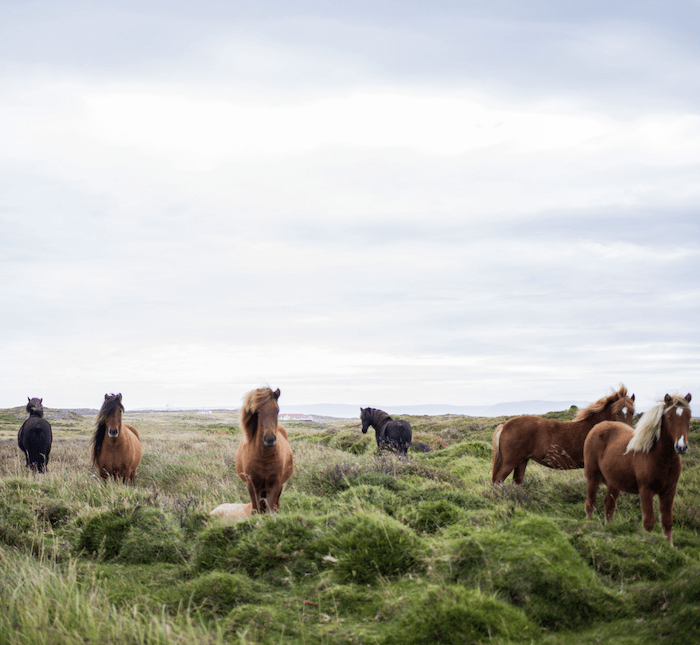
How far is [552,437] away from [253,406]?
6.24 metres

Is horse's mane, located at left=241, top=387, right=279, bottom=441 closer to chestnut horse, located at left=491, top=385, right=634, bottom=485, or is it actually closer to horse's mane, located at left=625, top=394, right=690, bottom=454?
chestnut horse, located at left=491, top=385, right=634, bottom=485

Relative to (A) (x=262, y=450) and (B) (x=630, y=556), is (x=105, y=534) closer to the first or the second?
(A) (x=262, y=450)

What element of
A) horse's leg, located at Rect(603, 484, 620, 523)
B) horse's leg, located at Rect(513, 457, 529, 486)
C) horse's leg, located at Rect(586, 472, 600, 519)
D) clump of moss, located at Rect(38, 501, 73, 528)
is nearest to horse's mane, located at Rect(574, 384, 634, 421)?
horse's leg, located at Rect(513, 457, 529, 486)

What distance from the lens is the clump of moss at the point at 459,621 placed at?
3652 mm

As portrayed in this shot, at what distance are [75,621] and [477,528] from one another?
4268 millimetres

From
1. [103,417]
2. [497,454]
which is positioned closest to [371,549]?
[497,454]

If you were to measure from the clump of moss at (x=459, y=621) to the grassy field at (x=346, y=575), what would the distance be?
13mm

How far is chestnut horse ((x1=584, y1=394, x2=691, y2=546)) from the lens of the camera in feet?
21.5

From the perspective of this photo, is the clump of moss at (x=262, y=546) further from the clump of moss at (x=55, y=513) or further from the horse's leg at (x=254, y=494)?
the clump of moss at (x=55, y=513)

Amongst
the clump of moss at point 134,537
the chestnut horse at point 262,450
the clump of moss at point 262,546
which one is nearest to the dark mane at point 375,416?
the chestnut horse at point 262,450

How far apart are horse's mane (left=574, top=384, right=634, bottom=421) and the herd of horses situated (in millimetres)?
20

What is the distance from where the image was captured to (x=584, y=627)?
4012mm

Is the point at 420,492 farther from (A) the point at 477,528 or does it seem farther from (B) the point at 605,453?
(B) the point at 605,453

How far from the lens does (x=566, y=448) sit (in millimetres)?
9812
